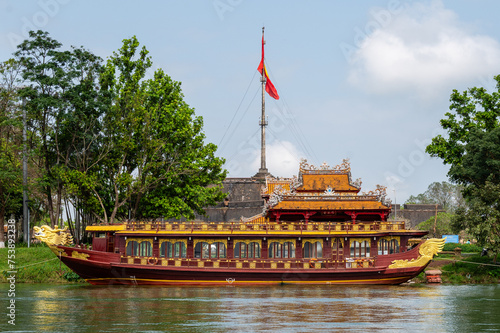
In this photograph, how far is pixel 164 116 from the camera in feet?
137

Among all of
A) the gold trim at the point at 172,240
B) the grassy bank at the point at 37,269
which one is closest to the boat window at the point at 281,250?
the gold trim at the point at 172,240

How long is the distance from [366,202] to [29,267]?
18012mm

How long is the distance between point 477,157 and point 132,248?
1901cm

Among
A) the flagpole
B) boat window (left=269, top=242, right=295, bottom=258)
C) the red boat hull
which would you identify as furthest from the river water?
the flagpole

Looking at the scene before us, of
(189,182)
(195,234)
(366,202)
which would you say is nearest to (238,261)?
(195,234)

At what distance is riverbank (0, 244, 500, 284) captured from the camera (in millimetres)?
36969

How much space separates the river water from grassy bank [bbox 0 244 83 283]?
4.30 m

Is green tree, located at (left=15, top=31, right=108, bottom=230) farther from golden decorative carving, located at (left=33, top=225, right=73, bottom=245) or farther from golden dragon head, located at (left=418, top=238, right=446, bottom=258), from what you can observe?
golden dragon head, located at (left=418, top=238, right=446, bottom=258)

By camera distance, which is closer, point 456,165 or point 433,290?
point 433,290

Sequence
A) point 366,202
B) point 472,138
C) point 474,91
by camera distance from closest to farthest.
A: 1. point 366,202
2. point 472,138
3. point 474,91

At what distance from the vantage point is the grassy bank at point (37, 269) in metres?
37.0

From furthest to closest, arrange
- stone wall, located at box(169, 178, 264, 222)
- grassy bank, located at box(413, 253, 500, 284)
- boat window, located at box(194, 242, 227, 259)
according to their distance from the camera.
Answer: stone wall, located at box(169, 178, 264, 222)
grassy bank, located at box(413, 253, 500, 284)
boat window, located at box(194, 242, 227, 259)

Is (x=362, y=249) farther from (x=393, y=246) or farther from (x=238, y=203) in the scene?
(x=238, y=203)

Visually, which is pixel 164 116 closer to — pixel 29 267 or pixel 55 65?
pixel 55 65
